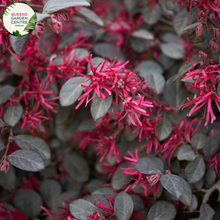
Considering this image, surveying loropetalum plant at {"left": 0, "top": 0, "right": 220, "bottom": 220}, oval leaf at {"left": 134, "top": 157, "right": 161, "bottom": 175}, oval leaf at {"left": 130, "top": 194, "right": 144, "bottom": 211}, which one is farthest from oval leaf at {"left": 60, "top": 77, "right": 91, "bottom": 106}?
oval leaf at {"left": 130, "top": 194, "right": 144, "bottom": 211}

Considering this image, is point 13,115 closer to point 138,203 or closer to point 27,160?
point 27,160

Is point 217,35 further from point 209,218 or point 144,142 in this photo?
point 209,218

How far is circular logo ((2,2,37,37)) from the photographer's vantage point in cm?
53

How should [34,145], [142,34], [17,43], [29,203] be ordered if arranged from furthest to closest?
[142,34]
[29,203]
[34,145]
[17,43]

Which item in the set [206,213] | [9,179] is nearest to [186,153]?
[206,213]

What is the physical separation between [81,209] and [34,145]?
9.0 inches

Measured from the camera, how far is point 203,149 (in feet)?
1.99

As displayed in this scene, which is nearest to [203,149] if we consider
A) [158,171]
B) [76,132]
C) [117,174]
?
[158,171]

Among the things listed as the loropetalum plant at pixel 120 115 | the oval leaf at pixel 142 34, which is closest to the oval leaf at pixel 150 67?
the loropetalum plant at pixel 120 115

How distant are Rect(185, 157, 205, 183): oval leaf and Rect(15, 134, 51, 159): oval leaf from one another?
406 millimetres

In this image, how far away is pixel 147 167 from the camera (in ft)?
1.82

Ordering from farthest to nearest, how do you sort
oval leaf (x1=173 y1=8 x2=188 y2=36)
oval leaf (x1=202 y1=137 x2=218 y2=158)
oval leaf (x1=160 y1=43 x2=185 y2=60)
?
oval leaf (x1=160 y1=43 x2=185 y2=60)
oval leaf (x1=173 y1=8 x2=188 y2=36)
oval leaf (x1=202 y1=137 x2=218 y2=158)

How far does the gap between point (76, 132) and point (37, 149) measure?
0.29 meters

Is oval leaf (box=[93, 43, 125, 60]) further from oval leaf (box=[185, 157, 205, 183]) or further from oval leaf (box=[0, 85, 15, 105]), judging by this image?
oval leaf (box=[185, 157, 205, 183])
